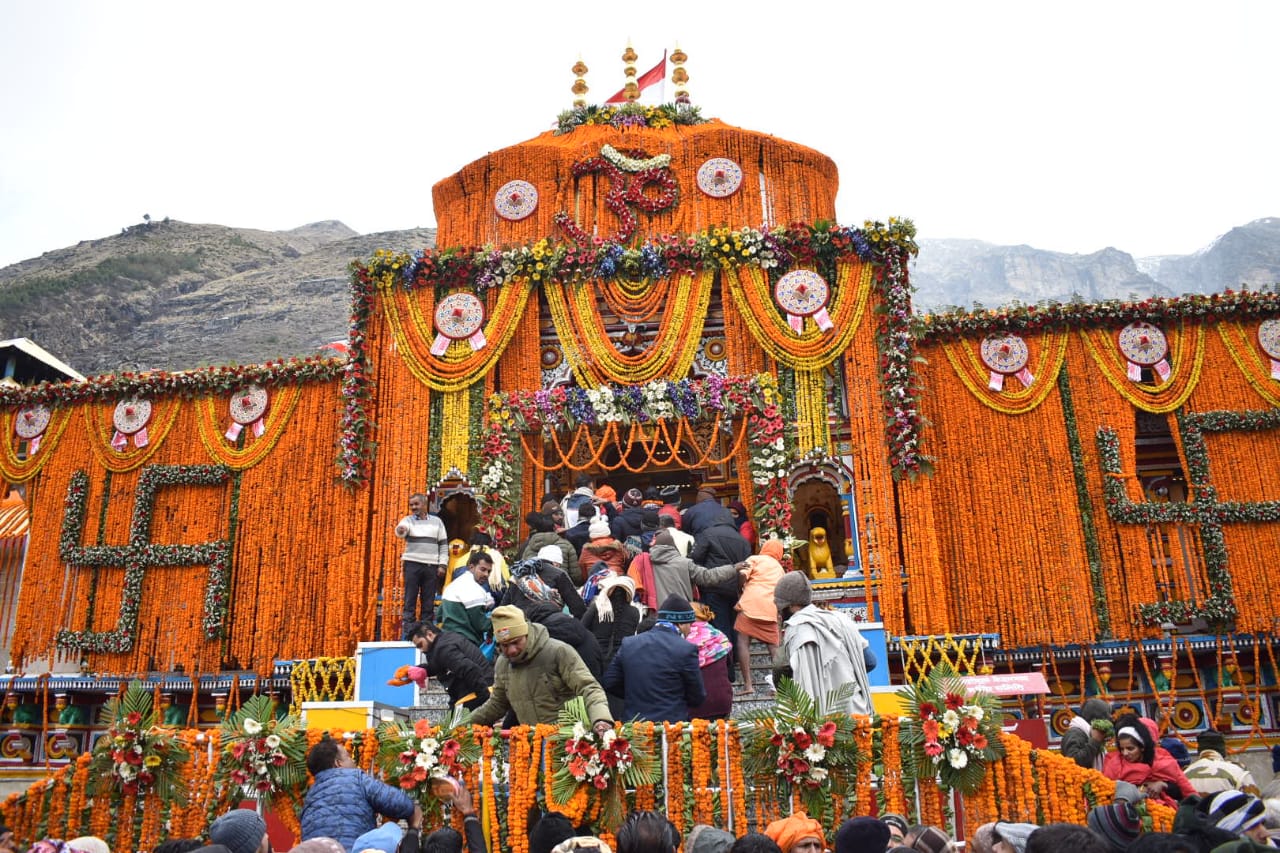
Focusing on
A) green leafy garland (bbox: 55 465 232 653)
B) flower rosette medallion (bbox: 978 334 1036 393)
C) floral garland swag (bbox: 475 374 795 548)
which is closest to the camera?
floral garland swag (bbox: 475 374 795 548)

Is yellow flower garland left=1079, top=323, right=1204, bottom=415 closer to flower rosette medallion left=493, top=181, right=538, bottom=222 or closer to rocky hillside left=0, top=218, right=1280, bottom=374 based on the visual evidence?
flower rosette medallion left=493, top=181, right=538, bottom=222

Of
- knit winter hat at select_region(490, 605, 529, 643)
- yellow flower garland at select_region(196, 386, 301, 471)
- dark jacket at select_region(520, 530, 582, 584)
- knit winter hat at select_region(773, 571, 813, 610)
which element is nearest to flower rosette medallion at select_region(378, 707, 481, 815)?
knit winter hat at select_region(490, 605, 529, 643)

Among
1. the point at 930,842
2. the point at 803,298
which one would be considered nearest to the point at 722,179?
the point at 803,298

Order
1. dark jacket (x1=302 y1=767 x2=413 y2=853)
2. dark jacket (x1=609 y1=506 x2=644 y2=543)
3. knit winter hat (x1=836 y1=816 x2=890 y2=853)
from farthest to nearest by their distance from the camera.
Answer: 1. dark jacket (x1=609 y1=506 x2=644 y2=543)
2. dark jacket (x1=302 y1=767 x2=413 y2=853)
3. knit winter hat (x1=836 y1=816 x2=890 y2=853)

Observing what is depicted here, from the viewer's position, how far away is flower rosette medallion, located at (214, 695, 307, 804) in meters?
6.75

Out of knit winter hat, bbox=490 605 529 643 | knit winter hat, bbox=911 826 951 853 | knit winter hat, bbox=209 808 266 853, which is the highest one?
knit winter hat, bbox=490 605 529 643

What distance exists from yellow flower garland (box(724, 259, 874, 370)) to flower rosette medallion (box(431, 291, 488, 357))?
3569mm

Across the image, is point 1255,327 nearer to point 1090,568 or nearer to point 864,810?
point 1090,568

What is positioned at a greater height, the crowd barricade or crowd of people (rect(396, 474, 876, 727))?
→ crowd of people (rect(396, 474, 876, 727))

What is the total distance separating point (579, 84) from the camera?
18.9 m

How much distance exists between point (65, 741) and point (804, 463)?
1071 centimetres

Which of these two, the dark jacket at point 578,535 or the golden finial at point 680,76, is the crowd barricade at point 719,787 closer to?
the dark jacket at point 578,535

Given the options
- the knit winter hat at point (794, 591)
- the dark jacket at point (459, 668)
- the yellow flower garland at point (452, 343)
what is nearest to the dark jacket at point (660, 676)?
the knit winter hat at point (794, 591)

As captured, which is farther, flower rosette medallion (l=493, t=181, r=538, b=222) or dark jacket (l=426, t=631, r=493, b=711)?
flower rosette medallion (l=493, t=181, r=538, b=222)
